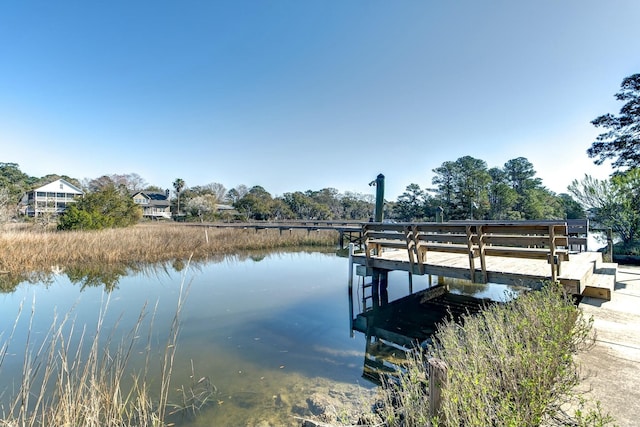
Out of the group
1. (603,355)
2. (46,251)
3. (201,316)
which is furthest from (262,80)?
(603,355)

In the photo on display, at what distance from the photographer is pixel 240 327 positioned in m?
5.41

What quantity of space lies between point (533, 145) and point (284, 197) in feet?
119

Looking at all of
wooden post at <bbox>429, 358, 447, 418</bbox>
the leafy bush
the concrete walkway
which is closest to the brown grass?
the leafy bush

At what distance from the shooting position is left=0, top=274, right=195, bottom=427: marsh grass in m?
1.86

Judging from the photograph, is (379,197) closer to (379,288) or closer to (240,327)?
(379,288)

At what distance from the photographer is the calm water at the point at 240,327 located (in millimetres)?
3318

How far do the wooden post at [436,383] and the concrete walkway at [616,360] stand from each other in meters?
0.84

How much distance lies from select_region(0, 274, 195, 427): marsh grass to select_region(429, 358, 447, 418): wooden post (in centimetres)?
166

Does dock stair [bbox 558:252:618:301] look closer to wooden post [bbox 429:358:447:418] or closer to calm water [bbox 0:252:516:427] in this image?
calm water [bbox 0:252:516:427]

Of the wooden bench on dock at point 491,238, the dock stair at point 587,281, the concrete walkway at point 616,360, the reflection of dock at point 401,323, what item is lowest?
the reflection of dock at point 401,323

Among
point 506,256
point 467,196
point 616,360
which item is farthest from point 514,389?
point 467,196

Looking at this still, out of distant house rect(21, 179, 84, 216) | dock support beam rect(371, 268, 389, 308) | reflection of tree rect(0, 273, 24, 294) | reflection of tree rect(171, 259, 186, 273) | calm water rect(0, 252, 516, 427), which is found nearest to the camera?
calm water rect(0, 252, 516, 427)

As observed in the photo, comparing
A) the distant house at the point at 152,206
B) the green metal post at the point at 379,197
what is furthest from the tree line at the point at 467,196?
the green metal post at the point at 379,197

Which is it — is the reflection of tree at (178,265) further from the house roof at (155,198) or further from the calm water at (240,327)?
the house roof at (155,198)
